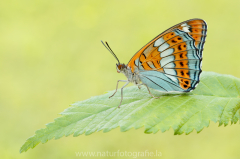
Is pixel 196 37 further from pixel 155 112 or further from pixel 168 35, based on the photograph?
pixel 155 112

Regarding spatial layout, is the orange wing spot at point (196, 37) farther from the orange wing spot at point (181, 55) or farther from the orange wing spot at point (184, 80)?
the orange wing spot at point (184, 80)

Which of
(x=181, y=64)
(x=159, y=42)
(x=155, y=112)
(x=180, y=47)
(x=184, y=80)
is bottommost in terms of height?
(x=155, y=112)

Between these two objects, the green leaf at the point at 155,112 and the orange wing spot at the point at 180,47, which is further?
the orange wing spot at the point at 180,47

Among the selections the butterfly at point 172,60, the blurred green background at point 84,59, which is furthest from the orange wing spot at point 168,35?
the blurred green background at point 84,59

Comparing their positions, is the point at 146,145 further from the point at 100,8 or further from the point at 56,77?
the point at 100,8

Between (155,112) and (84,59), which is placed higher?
(84,59)

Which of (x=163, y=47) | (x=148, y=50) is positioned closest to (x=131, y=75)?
(x=148, y=50)

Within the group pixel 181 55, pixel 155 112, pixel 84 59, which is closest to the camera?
pixel 155 112

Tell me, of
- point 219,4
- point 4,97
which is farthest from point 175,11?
point 4,97
